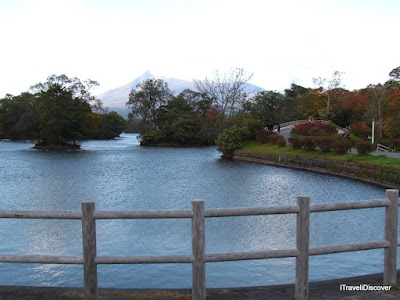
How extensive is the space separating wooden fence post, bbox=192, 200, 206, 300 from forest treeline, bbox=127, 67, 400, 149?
144 feet

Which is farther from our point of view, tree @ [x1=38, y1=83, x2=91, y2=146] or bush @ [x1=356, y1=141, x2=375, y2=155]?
tree @ [x1=38, y1=83, x2=91, y2=146]

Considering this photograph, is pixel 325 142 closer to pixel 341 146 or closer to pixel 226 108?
pixel 341 146

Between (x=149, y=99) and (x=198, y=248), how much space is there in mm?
77826

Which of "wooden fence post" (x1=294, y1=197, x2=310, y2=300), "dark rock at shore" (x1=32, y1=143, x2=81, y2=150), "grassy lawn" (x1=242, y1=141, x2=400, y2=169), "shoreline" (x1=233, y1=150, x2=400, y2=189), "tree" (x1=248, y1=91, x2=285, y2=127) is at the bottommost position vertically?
"dark rock at shore" (x1=32, y1=143, x2=81, y2=150)

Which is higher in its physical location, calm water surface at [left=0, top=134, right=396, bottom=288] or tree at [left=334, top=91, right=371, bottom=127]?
tree at [left=334, top=91, right=371, bottom=127]

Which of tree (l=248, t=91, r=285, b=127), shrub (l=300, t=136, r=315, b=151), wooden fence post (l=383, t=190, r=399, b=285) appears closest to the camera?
wooden fence post (l=383, t=190, r=399, b=285)

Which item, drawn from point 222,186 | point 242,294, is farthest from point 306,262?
point 222,186

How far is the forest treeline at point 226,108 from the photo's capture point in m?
58.9

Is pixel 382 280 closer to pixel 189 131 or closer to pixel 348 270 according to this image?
pixel 348 270

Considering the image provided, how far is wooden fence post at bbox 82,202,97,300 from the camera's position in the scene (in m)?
3.99

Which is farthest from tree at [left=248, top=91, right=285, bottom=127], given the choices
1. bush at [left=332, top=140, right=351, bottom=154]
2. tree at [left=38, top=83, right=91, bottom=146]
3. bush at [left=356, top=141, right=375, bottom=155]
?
bush at [left=356, top=141, right=375, bottom=155]

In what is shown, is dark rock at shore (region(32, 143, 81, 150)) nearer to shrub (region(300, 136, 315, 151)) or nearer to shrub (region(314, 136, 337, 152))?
shrub (region(300, 136, 315, 151))

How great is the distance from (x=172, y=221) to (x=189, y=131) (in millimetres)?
56758

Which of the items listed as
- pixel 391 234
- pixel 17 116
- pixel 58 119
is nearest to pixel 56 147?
pixel 58 119
